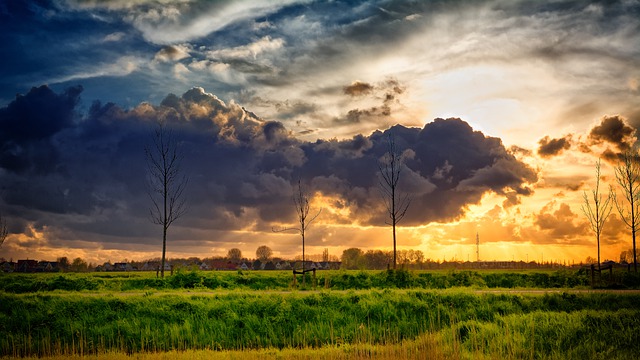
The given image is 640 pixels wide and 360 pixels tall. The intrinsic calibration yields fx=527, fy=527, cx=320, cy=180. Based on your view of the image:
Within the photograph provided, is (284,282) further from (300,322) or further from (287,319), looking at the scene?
(300,322)

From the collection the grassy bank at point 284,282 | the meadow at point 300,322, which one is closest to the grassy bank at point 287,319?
the meadow at point 300,322

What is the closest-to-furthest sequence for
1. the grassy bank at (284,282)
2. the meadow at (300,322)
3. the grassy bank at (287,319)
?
the meadow at (300,322) → the grassy bank at (287,319) → the grassy bank at (284,282)

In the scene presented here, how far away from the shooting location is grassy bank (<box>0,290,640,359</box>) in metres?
26.5

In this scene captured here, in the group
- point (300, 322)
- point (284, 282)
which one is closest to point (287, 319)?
point (300, 322)

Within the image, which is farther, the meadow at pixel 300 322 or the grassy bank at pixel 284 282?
the grassy bank at pixel 284 282

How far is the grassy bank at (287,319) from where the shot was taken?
26469 mm

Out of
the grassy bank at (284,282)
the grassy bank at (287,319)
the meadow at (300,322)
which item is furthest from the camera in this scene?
the grassy bank at (284,282)

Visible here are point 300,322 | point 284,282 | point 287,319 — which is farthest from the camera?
point 284,282

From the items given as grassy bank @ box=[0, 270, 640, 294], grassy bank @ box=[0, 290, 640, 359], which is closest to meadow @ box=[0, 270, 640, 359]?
grassy bank @ box=[0, 290, 640, 359]

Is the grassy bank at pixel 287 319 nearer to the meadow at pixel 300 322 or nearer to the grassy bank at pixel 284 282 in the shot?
the meadow at pixel 300 322

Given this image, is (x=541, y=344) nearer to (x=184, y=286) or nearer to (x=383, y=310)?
(x=383, y=310)

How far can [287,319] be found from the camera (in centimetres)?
3016

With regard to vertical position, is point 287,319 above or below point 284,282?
below

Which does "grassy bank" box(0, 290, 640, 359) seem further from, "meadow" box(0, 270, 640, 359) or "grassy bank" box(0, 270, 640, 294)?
"grassy bank" box(0, 270, 640, 294)
